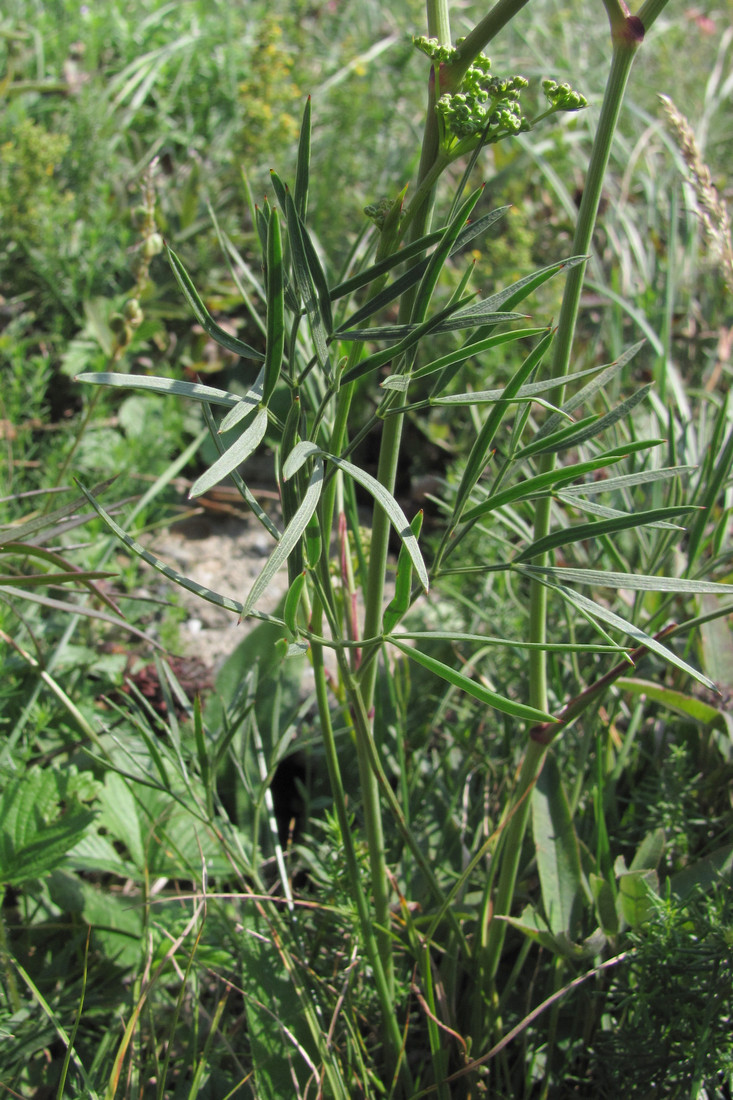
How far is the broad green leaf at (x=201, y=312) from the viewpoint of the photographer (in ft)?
1.69

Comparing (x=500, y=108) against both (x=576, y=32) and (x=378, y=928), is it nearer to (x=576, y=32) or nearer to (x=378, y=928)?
(x=378, y=928)

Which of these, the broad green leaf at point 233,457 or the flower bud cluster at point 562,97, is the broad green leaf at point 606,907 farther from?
the flower bud cluster at point 562,97

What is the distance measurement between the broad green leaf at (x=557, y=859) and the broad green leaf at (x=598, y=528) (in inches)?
16.3

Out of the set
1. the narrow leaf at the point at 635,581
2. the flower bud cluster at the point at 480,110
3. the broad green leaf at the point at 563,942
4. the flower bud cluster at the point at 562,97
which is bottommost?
the broad green leaf at the point at 563,942

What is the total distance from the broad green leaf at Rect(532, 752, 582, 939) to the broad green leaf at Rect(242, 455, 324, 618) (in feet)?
1.87

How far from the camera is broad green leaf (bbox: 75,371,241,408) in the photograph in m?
0.46

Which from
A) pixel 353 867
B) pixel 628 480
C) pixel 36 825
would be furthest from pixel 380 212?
pixel 36 825

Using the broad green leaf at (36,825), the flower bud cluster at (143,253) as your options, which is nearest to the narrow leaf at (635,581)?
the broad green leaf at (36,825)

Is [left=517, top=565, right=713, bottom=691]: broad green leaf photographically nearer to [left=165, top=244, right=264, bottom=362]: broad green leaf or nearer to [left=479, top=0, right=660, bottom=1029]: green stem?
[left=479, top=0, right=660, bottom=1029]: green stem

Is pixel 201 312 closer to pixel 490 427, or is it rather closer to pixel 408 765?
pixel 490 427

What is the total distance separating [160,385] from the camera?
51cm

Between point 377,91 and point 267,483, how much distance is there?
1.75 meters

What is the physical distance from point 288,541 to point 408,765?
800 mm

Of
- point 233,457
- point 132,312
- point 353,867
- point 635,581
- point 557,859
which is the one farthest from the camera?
point 132,312
